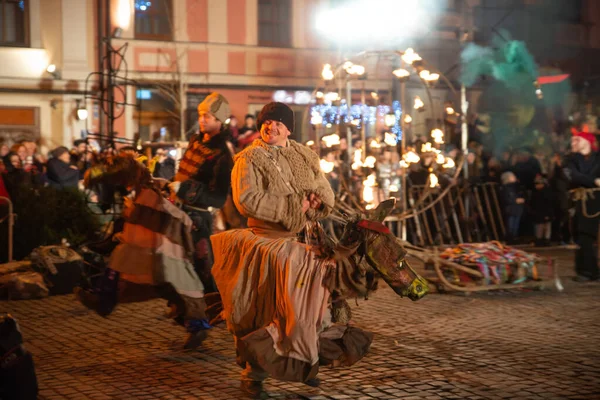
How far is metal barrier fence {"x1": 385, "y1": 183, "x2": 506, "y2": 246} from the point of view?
15.2 metres

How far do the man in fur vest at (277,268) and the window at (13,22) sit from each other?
18.3m

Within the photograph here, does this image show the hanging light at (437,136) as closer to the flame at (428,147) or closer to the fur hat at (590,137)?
the flame at (428,147)

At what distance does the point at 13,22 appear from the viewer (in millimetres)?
22891

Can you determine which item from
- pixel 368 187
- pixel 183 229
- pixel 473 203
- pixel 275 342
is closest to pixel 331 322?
pixel 275 342

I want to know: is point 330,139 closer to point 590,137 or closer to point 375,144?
point 375,144

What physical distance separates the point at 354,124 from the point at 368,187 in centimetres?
115

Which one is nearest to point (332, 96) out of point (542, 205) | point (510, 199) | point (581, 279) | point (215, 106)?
point (581, 279)

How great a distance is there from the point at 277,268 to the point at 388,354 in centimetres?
195

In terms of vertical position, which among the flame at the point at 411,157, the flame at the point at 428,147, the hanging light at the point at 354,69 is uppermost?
the hanging light at the point at 354,69

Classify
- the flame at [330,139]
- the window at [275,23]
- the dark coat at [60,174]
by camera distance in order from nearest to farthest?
the flame at [330,139], the dark coat at [60,174], the window at [275,23]

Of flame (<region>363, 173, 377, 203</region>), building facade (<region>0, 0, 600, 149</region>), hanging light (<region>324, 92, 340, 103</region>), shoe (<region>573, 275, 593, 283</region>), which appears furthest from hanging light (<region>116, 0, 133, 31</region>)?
shoe (<region>573, 275, 593, 283</region>)

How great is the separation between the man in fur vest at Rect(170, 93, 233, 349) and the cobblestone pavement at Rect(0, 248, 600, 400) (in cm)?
90

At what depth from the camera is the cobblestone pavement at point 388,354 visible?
6160 millimetres

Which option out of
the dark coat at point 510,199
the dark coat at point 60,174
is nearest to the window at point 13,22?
the dark coat at point 60,174
